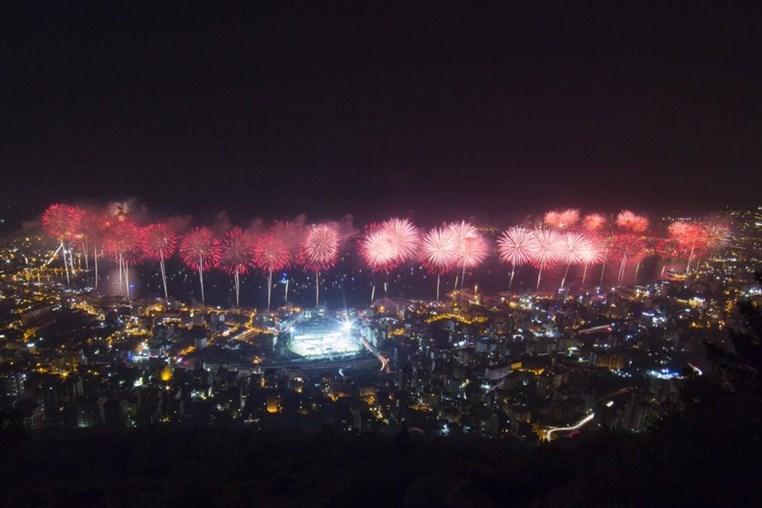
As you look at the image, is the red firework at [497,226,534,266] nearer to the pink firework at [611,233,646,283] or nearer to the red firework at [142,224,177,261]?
the pink firework at [611,233,646,283]

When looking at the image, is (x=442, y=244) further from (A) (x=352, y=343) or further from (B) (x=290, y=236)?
(B) (x=290, y=236)

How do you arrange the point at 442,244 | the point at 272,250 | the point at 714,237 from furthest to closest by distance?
the point at 714,237 < the point at 442,244 < the point at 272,250

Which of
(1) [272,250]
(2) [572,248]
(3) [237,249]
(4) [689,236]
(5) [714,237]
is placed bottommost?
(3) [237,249]

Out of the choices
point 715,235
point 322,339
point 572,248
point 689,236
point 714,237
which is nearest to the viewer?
point 322,339

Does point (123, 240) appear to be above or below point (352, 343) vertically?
above

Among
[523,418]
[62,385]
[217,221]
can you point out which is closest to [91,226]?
[217,221]

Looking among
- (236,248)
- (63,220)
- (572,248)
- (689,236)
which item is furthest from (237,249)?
(689,236)

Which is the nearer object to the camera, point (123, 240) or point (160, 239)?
point (160, 239)
